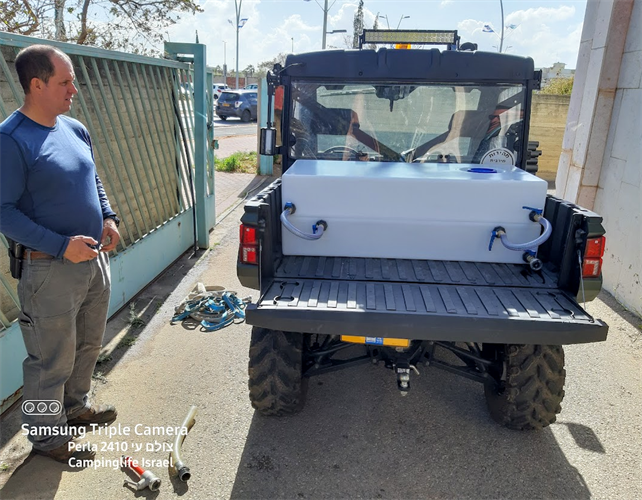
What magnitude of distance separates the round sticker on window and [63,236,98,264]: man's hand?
10.3 feet

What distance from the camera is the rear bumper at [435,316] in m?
2.55

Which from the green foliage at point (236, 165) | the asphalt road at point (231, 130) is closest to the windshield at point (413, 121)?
the green foliage at point (236, 165)

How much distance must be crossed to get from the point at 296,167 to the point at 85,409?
2178mm

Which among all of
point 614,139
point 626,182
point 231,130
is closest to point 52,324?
point 626,182

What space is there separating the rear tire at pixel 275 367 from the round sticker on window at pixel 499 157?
2280 mm

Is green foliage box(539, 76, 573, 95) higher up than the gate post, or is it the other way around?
green foliage box(539, 76, 573, 95)

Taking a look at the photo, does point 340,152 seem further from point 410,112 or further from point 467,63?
point 467,63

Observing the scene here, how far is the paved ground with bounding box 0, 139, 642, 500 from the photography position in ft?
8.95

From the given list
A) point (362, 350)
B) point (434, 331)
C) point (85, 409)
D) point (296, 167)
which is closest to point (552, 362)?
point (434, 331)

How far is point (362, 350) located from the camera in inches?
160

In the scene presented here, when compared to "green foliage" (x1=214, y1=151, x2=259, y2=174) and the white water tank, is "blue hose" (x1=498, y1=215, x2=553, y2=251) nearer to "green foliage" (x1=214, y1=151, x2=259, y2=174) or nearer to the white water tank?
the white water tank

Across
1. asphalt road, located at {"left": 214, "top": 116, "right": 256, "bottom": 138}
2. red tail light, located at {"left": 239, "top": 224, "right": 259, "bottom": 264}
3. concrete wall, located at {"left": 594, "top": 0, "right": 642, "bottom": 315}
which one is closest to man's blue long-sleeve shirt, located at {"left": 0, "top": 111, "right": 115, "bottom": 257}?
red tail light, located at {"left": 239, "top": 224, "right": 259, "bottom": 264}

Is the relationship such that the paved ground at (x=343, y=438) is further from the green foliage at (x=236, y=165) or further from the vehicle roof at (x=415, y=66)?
the green foliage at (x=236, y=165)

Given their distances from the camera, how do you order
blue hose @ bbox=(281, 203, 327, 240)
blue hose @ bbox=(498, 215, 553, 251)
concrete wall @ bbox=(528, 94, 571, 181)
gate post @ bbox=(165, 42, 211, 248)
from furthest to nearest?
concrete wall @ bbox=(528, 94, 571, 181) < gate post @ bbox=(165, 42, 211, 248) < blue hose @ bbox=(281, 203, 327, 240) < blue hose @ bbox=(498, 215, 553, 251)
